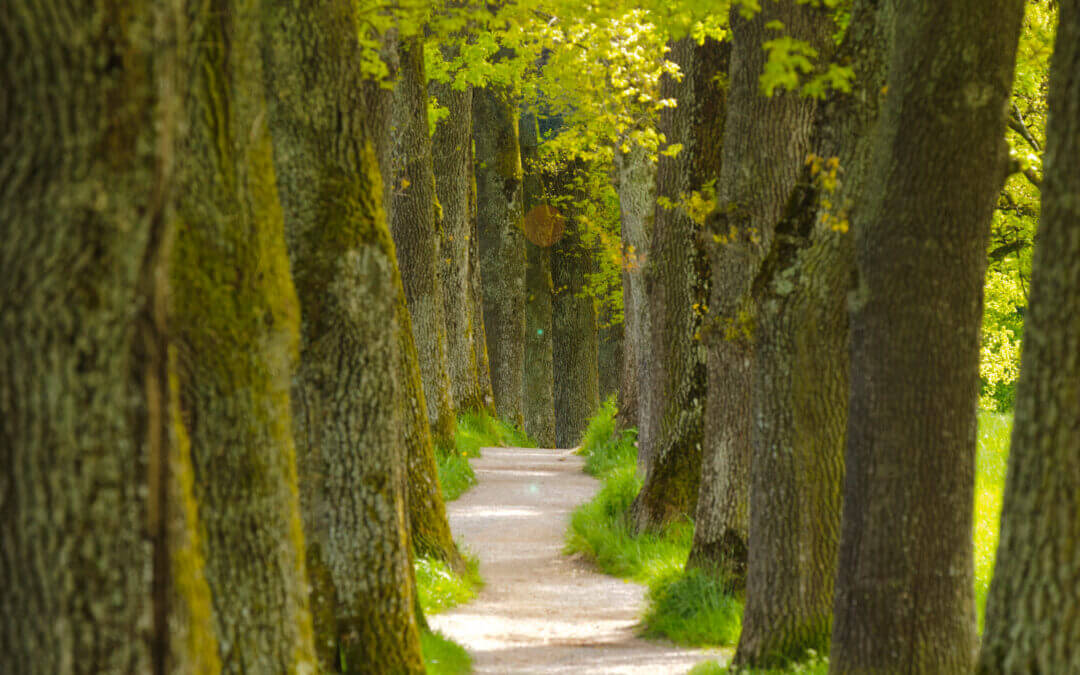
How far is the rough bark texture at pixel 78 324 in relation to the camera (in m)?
2.78

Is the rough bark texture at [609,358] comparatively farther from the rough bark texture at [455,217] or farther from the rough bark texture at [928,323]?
the rough bark texture at [928,323]

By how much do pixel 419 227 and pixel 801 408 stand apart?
961cm

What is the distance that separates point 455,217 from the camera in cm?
2020

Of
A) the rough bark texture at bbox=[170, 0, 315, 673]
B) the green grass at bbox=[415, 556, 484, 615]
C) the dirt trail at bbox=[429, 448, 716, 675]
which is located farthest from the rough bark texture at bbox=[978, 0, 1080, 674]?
the green grass at bbox=[415, 556, 484, 615]

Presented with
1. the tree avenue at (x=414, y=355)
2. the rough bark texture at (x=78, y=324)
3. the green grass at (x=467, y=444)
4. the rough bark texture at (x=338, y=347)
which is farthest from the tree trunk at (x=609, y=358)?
the rough bark texture at (x=78, y=324)

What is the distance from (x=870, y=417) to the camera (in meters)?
5.62

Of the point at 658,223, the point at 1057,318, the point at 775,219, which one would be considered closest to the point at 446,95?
the point at 658,223

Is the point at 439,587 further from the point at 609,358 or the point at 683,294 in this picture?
the point at 609,358

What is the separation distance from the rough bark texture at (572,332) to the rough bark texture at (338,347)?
66.2ft

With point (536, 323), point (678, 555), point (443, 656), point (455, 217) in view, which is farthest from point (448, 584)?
point (536, 323)

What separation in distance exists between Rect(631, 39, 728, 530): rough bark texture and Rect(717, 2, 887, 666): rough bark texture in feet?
12.3

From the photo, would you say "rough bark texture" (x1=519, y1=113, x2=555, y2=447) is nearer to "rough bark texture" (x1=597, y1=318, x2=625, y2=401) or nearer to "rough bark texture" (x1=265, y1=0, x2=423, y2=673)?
"rough bark texture" (x1=597, y1=318, x2=625, y2=401)

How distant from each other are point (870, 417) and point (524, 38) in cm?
1025

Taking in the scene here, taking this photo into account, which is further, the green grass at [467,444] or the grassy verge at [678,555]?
the green grass at [467,444]
